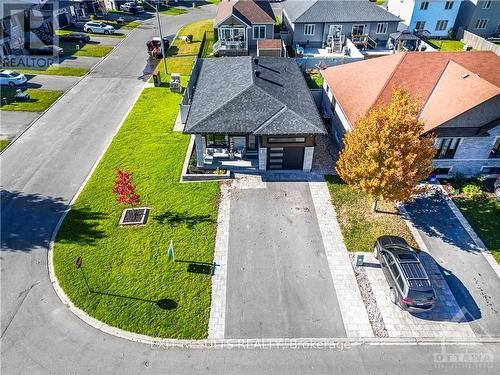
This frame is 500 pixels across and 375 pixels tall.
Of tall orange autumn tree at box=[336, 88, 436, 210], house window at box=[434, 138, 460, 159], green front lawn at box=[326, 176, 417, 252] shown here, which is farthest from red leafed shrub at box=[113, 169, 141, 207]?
house window at box=[434, 138, 460, 159]

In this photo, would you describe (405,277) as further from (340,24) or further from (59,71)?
(59,71)

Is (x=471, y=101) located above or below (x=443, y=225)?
above

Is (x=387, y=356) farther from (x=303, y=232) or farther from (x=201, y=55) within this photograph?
(x=201, y=55)

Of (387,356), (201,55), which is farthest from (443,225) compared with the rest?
(201,55)

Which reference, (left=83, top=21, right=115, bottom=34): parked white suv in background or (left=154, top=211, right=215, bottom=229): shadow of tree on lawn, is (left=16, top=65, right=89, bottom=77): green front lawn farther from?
(left=154, top=211, right=215, bottom=229): shadow of tree on lawn

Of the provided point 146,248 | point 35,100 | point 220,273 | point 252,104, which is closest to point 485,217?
point 220,273

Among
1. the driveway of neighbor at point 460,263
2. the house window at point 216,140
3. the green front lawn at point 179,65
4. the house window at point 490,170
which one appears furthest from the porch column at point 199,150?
the house window at point 490,170
